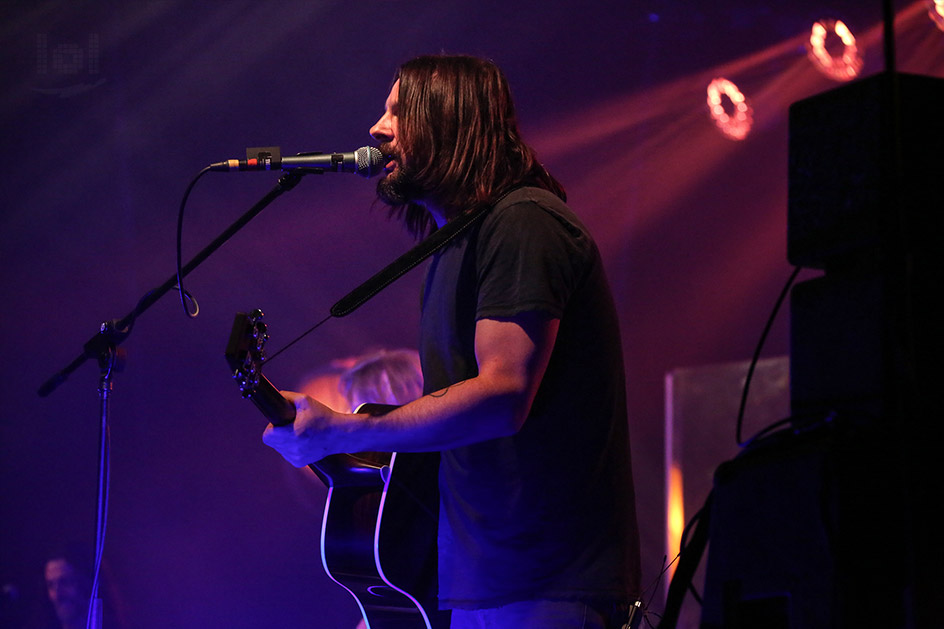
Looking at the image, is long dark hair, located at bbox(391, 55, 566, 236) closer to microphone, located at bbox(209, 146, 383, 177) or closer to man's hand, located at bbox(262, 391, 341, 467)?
microphone, located at bbox(209, 146, 383, 177)

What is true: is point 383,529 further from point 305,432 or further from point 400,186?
point 400,186

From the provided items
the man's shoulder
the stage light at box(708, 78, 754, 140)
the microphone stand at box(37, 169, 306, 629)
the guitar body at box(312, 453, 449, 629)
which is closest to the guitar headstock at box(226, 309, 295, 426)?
the guitar body at box(312, 453, 449, 629)

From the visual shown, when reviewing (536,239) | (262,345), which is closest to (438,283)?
(536,239)

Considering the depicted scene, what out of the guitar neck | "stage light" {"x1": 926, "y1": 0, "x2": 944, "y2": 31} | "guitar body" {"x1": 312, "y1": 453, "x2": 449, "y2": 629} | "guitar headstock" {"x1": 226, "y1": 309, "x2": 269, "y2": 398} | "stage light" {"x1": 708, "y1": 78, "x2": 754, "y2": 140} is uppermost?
"stage light" {"x1": 926, "y1": 0, "x2": 944, "y2": 31}

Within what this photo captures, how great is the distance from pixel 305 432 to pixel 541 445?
478 mm

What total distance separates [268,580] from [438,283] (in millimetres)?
3147

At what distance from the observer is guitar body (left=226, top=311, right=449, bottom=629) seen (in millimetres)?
2209

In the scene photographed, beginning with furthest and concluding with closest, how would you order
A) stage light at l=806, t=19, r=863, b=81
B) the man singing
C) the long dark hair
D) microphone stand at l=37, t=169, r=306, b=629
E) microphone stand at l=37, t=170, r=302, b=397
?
stage light at l=806, t=19, r=863, b=81, microphone stand at l=37, t=169, r=306, b=629, microphone stand at l=37, t=170, r=302, b=397, the long dark hair, the man singing

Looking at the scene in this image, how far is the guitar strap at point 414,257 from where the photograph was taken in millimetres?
2072

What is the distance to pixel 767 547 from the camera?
134 cm

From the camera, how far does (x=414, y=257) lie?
2.17m

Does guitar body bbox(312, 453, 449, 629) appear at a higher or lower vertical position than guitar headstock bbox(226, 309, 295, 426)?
lower

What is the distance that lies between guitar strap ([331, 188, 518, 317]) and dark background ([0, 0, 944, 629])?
2866 millimetres

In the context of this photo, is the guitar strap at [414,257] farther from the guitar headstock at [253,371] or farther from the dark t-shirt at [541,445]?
the guitar headstock at [253,371]
